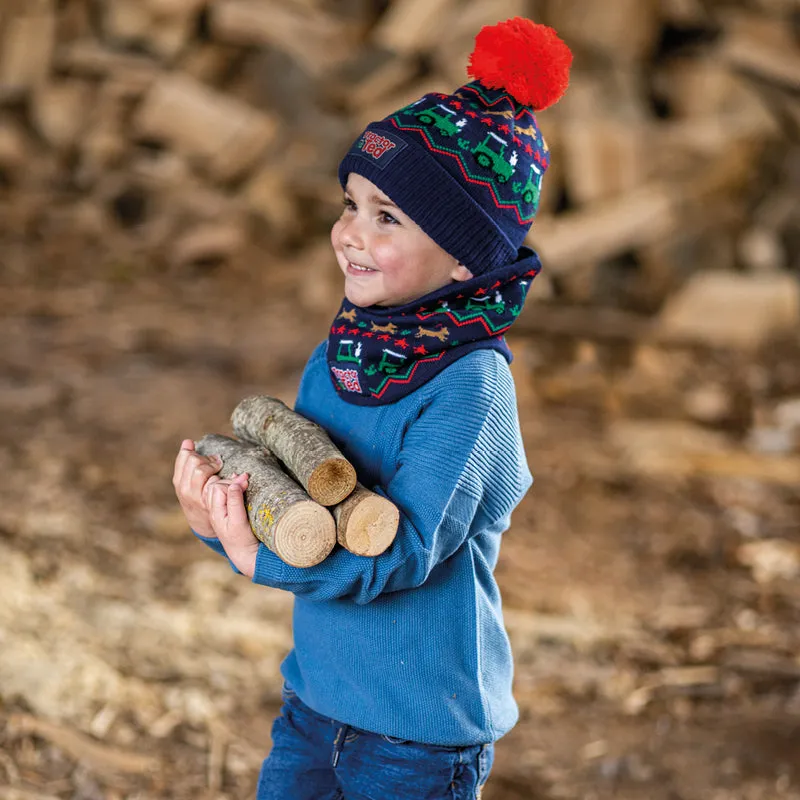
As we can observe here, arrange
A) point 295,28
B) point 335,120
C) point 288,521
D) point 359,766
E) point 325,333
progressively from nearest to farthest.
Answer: point 288,521
point 359,766
point 325,333
point 295,28
point 335,120

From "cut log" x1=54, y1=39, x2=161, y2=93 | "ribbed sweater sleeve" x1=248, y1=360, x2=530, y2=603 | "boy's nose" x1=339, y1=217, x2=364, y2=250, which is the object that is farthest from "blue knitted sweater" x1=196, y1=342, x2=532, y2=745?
"cut log" x1=54, y1=39, x2=161, y2=93

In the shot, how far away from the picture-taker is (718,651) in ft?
10.7

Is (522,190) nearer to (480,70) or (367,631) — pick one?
(480,70)

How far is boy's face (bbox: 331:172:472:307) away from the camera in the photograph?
1519 millimetres

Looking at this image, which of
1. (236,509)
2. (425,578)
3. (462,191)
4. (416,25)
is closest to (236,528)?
(236,509)

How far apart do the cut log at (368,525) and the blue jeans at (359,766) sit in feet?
1.21

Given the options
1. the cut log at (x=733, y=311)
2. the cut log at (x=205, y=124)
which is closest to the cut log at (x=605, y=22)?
the cut log at (x=733, y=311)

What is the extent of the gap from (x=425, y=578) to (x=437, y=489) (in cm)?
12

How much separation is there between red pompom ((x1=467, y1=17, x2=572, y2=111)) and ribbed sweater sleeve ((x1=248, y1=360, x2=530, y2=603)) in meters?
0.41

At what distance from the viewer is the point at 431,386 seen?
1.49 m

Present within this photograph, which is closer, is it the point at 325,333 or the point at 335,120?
the point at 325,333

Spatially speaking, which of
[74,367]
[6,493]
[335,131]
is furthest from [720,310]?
[6,493]

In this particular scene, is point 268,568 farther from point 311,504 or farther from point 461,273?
point 461,273

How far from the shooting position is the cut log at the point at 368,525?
135 cm
